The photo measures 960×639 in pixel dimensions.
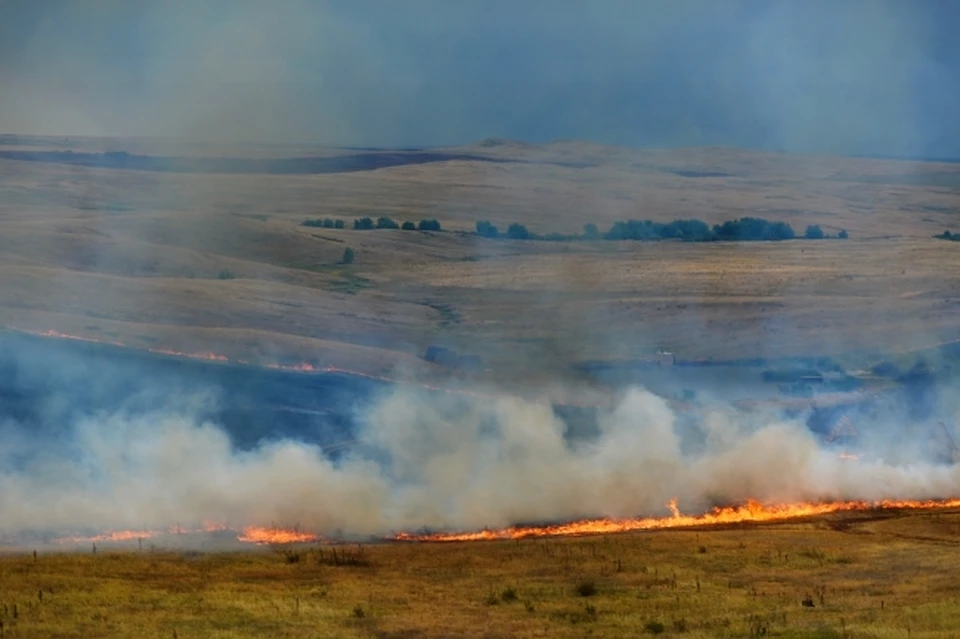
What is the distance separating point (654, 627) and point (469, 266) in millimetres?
93953

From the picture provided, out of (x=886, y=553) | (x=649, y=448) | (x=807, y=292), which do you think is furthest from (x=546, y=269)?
(x=886, y=553)

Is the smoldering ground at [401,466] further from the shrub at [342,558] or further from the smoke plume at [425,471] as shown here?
the shrub at [342,558]

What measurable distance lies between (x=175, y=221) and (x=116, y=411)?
79.4m

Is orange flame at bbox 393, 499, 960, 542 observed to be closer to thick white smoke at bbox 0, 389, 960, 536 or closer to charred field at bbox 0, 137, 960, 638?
charred field at bbox 0, 137, 960, 638

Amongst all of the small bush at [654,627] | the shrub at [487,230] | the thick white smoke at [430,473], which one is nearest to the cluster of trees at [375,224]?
the shrub at [487,230]

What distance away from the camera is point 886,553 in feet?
141

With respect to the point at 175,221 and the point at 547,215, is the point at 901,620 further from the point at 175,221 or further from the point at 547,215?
the point at 547,215

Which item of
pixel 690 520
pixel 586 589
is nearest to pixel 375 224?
pixel 690 520

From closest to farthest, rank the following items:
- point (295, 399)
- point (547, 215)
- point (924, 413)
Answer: point (295, 399)
point (924, 413)
point (547, 215)

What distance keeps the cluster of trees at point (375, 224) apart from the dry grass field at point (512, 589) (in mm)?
99169

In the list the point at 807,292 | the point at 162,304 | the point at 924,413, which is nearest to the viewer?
the point at 924,413

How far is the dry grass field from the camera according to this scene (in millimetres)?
32594

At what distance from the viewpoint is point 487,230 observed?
470 feet

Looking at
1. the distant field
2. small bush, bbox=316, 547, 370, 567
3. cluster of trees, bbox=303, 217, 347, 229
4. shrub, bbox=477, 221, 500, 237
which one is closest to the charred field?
small bush, bbox=316, 547, 370, 567
